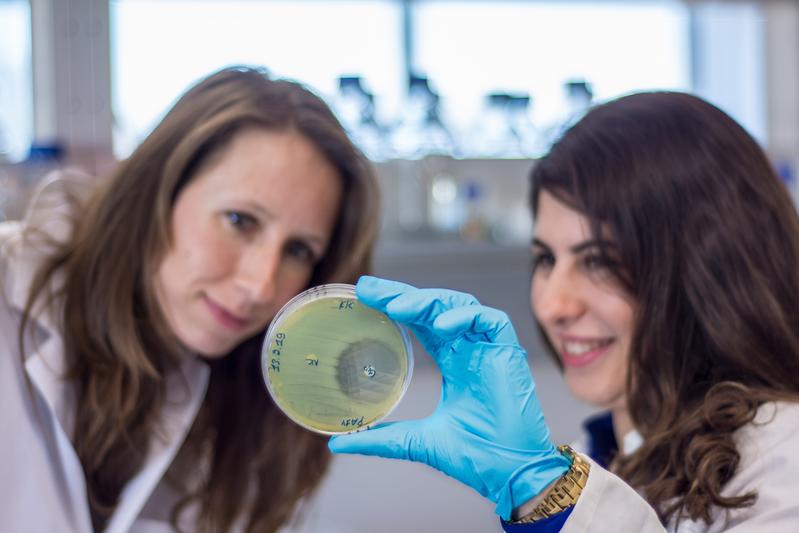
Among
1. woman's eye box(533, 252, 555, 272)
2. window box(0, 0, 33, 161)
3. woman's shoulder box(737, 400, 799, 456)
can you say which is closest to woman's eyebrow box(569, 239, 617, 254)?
woman's eye box(533, 252, 555, 272)

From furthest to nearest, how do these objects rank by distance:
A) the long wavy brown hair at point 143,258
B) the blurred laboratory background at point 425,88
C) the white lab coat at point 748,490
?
the blurred laboratory background at point 425,88 < the long wavy brown hair at point 143,258 < the white lab coat at point 748,490

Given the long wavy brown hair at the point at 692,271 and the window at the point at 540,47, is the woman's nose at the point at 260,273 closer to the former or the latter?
the long wavy brown hair at the point at 692,271

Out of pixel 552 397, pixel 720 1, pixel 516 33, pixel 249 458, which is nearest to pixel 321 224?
pixel 249 458

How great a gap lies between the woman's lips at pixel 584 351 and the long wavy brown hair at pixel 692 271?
0.07 meters

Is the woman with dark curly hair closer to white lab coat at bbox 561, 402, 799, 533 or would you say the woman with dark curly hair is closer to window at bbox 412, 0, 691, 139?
white lab coat at bbox 561, 402, 799, 533

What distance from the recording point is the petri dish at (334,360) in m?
0.93

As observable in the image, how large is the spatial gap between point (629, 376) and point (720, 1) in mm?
2166

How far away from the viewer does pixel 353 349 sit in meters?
0.93

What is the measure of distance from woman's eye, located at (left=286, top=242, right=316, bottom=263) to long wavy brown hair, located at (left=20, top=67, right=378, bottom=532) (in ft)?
0.28

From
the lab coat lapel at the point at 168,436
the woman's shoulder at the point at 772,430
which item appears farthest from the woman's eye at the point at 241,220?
the woman's shoulder at the point at 772,430

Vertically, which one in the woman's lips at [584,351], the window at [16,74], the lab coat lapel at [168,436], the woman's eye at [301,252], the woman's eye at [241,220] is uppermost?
the window at [16,74]

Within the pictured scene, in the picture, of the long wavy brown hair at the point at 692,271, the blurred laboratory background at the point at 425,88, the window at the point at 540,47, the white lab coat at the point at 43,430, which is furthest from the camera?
the window at the point at 540,47

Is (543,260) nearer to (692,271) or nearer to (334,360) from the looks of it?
(692,271)

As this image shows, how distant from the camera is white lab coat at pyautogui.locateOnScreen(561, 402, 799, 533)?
0.87m
